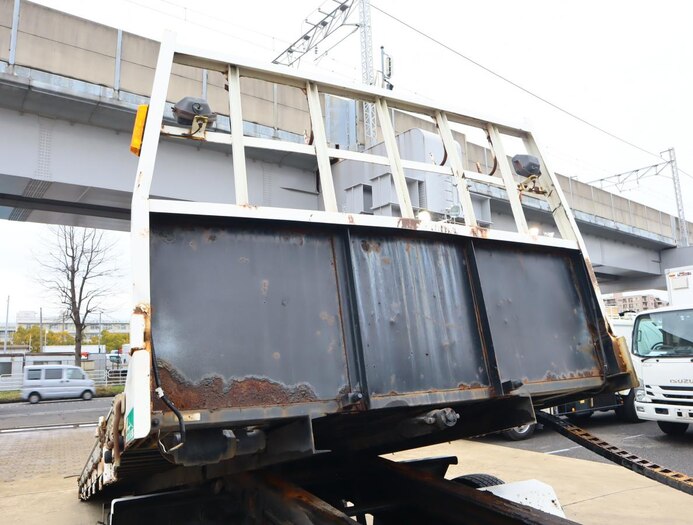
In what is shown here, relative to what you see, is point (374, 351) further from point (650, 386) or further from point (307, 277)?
point (650, 386)

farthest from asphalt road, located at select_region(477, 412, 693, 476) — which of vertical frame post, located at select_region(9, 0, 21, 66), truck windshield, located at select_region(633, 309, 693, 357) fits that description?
vertical frame post, located at select_region(9, 0, 21, 66)

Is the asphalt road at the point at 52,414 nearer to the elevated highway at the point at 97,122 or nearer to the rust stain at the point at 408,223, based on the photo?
the elevated highway at the point at 97,122

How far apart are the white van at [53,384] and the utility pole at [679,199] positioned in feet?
94.4

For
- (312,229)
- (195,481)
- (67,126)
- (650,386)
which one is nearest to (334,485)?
(195,481)

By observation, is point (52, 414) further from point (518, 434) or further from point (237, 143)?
point (237, 143)

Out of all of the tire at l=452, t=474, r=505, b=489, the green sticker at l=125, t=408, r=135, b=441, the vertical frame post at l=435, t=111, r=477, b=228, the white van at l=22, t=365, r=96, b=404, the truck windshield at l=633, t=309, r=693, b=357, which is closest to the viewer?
the green sticker at l=125, t=408, r=135, b=441

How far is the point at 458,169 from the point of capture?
3352 millimetres

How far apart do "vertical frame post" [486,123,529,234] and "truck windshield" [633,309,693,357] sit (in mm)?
7671

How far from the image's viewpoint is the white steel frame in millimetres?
2393

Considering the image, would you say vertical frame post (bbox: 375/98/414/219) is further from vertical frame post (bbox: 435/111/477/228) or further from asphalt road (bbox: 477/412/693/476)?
asphalt road (bbox: 477/412/693/476)

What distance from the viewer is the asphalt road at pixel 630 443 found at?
8461mm

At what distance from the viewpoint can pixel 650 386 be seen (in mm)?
9703

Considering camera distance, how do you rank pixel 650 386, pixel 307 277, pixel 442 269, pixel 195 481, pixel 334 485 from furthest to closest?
pixel 650 386 → pixel 334 485 → pixel 195 481 → pixel 442 269 → pixel 307 277

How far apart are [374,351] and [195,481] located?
5.37ft
